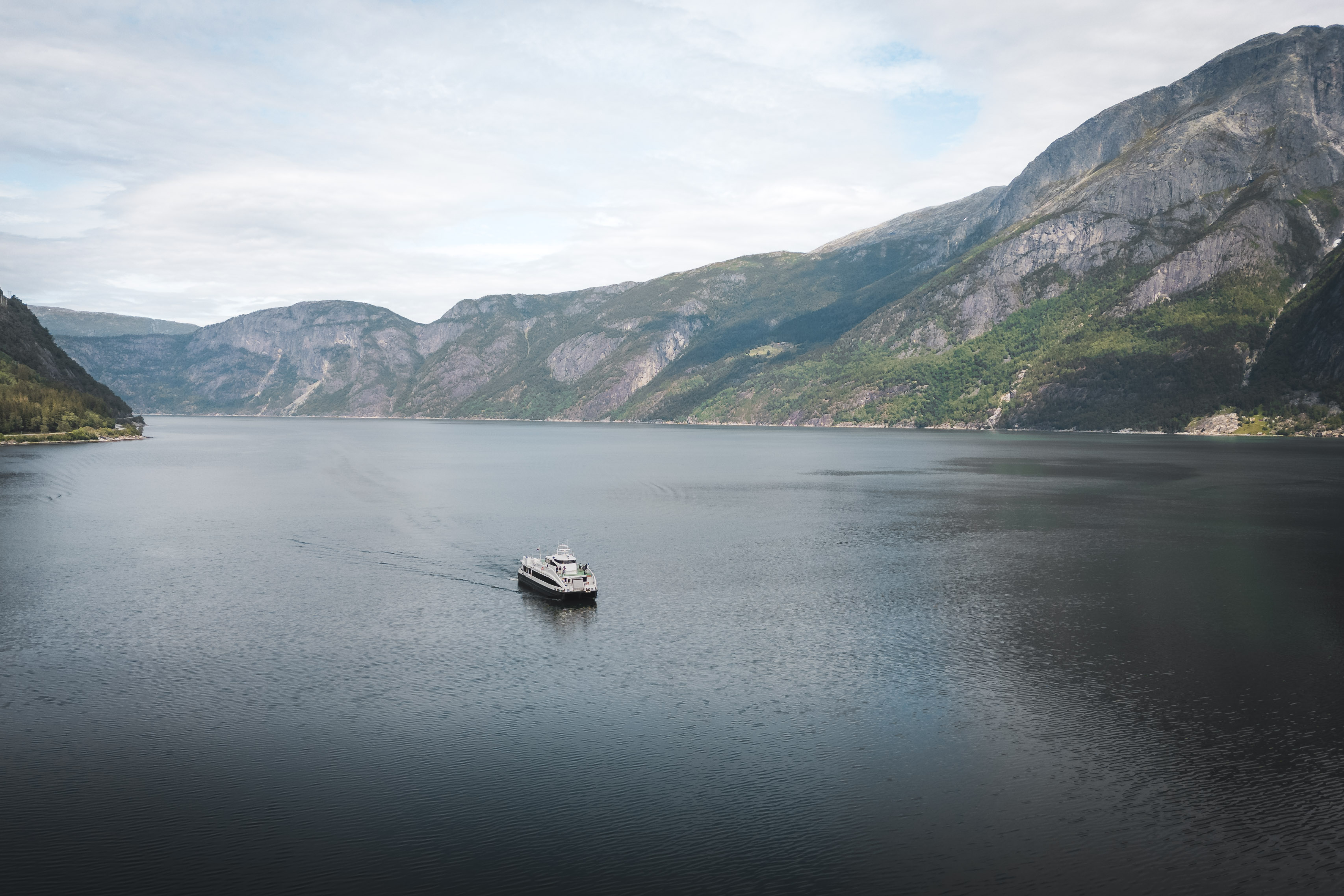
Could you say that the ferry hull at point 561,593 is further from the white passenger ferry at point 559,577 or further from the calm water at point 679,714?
the calm water at point 679,714

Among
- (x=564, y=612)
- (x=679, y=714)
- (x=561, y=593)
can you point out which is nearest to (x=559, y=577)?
(x=561, y=593)

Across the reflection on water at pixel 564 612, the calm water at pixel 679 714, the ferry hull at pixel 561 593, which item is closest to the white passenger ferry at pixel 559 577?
the ferry hull at pixel 561 593

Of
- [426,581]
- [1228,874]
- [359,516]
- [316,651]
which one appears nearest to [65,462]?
[359,516]

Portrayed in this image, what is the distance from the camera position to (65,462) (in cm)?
16612

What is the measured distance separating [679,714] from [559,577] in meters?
25.0

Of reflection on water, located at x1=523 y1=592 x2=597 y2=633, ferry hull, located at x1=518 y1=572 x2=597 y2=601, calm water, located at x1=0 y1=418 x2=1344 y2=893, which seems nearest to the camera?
calm water, located at x1=0 y1=418 x2=1344 y2=893

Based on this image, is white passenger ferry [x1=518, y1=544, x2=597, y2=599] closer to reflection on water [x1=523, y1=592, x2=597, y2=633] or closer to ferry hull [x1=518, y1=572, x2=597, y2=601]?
ferry hull [x1=518, y1=572, x2=597, y2=601]

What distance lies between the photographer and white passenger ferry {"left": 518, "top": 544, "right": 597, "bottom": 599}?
203ft

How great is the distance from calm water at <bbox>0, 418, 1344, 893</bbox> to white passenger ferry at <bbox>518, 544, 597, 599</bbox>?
1884mm

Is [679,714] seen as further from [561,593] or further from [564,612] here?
[561,593]

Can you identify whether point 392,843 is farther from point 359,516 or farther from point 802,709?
point 359,516

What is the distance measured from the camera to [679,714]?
3928 cm

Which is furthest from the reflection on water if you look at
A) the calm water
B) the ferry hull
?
the calm water

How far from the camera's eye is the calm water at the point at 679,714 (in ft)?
88.6
